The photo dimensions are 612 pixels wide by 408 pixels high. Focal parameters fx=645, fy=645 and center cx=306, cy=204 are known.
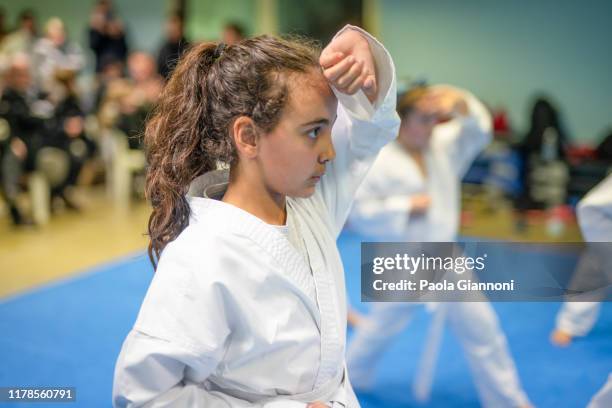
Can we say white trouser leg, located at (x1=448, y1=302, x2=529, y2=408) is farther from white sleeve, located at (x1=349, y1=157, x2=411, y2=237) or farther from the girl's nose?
the girl's nose

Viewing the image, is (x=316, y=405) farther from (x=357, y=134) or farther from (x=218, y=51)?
(x=218, y=51)

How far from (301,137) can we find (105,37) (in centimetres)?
590

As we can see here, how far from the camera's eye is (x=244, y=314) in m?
1.06

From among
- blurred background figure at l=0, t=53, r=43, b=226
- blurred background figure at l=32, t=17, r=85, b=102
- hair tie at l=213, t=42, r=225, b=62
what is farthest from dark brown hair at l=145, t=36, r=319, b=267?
blurred background figure at l=32, t=17, r=85, b=102

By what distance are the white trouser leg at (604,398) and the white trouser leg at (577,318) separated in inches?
24.7

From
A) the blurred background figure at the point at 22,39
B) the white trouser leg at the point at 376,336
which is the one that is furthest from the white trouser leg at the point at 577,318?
the blurred background figure at the point at 22,39

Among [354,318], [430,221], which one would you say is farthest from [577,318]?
[354,318]

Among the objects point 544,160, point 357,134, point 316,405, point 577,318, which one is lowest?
point 544,160

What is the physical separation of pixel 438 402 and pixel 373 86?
1227 mm

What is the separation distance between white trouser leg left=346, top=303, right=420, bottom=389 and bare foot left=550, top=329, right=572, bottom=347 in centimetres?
50

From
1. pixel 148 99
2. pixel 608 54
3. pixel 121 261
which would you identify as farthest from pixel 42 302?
pixel 608 54

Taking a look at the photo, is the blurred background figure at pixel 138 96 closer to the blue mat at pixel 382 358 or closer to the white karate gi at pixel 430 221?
the blue mat at pixel 382 358

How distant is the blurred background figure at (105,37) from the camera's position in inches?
249

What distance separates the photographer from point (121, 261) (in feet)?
12.0
